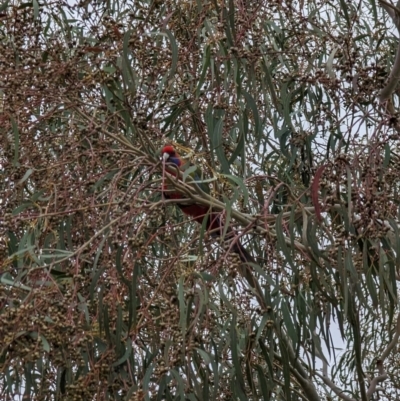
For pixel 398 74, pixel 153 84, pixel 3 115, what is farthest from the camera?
pixel 398 74

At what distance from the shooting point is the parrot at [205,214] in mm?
1844

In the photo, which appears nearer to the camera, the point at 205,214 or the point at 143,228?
the point at 143,228

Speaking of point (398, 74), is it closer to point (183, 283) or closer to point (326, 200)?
point (326, 200)

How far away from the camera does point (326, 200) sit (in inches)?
67.9

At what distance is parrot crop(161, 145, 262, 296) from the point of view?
1.84 metres

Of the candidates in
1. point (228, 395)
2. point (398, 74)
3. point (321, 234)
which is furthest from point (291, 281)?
point (398, 74)

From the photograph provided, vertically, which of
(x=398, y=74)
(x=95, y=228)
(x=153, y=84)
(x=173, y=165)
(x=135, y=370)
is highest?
(x=398, y=74)

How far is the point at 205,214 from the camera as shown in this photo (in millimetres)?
2250

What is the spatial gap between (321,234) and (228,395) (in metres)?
0.50

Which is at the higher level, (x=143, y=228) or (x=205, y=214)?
(x=205, y=214)

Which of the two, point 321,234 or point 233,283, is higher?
point 321,234

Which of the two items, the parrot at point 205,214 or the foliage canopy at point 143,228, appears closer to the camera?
the foliage canopy at point 143,228

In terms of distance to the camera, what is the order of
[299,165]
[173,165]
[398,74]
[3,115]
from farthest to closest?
[299,165] < [398,74] < [173,165] < [3,115]

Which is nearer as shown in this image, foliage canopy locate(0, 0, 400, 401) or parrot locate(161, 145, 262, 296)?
foliage canopy locate(0, 0, 400, 401)
